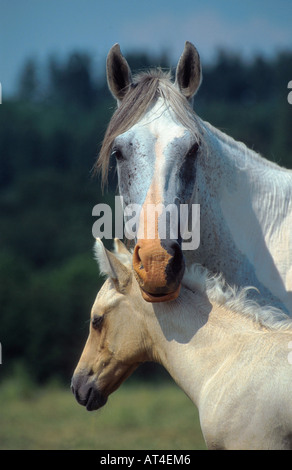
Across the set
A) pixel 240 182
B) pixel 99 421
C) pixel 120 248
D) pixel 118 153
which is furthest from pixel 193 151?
pixel 99 421

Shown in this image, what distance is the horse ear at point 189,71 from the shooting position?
14.1 feet

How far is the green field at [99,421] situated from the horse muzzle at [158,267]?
16.9 ft

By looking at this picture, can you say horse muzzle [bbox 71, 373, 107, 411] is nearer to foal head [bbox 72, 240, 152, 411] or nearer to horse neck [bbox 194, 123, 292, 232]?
foal head [bbox 72, 240, 152, 411]

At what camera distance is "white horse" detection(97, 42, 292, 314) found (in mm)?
3977

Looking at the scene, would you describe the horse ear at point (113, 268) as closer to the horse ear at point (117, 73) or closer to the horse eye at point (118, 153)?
the horse eye at point (118, 153)

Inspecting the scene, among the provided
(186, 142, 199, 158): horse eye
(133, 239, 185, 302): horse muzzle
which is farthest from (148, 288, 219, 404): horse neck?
(186, 142, 199, 158): horse eye

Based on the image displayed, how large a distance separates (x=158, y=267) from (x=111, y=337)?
910 millimetres

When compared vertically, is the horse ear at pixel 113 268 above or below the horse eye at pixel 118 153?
below

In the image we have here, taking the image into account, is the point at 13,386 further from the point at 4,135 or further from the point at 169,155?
the point at 4,135

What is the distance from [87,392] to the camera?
14.4ft

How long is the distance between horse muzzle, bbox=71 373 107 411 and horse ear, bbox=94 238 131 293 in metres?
0.60

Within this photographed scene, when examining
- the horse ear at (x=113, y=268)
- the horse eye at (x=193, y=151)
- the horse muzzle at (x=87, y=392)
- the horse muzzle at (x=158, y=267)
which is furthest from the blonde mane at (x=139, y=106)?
the horse muzzle at (x=87, y=392)

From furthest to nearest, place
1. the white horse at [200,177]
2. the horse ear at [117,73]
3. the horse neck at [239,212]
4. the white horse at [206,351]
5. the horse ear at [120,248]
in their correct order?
the horse ear at [120,248] < the horse ear at [117,73] < the horse neck at [239,212] < the white horse at [200,177] < the white horse at [206,351]

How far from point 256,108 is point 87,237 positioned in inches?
504
